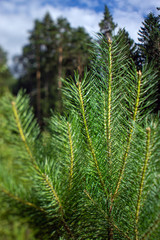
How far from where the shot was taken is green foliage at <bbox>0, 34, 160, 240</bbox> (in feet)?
0.91

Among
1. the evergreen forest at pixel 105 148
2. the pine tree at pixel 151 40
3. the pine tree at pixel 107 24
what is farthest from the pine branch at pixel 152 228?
the pine tree at pixel 107 24

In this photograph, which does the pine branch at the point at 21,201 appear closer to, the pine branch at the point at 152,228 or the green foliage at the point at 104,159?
the green foliage at the point at 104,159

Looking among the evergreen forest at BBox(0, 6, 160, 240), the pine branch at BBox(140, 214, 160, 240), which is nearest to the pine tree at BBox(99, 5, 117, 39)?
the evergreen forest at BBox(0, 6, 160, 240)

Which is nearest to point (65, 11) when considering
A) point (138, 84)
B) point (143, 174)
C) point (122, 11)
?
point (122, 11)

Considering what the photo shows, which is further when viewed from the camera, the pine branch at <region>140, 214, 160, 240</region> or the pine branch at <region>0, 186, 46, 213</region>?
the pine branch at <region>0, 186, 46, 213</region>

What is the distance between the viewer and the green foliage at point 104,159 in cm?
28

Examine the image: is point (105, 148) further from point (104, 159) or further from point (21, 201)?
point (21, 201)

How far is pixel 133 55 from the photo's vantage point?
351mm

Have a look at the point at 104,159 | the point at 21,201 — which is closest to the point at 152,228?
the point at 104,159

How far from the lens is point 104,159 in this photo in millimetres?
326

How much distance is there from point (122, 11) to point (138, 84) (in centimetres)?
14

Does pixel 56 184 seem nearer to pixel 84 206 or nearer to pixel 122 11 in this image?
pixel 84 206

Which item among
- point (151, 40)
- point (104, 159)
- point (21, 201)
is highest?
point (151, 40)

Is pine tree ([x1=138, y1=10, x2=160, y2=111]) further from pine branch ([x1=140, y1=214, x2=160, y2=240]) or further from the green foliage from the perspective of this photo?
pine branch ([x1=140, y1=214, x2=160, y2=240])
